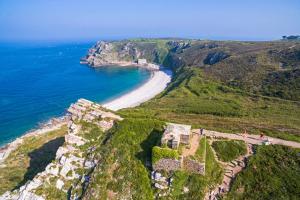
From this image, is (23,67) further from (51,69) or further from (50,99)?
(50,99)

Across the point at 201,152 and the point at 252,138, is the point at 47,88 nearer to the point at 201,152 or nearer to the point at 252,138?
the point at 252,138

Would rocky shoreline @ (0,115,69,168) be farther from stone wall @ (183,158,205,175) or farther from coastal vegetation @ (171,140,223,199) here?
stone wall @ (183,158,205,175)

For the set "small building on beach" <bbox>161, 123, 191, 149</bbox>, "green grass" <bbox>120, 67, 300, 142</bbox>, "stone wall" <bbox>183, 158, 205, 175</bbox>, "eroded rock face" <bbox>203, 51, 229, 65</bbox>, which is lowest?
"green grass" <bbox>120, 67, 300, 142</bbox>

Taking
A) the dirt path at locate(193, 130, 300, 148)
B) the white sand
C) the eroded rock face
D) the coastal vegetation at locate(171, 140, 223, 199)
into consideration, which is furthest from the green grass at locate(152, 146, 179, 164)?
the eroded rock face

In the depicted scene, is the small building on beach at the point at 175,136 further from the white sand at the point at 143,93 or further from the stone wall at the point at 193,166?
the white sand at the point at 143,93

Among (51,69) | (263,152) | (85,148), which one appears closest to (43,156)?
(85,148)

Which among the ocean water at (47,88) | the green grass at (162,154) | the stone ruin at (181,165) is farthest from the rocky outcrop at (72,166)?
the ocean water at (47,88)
